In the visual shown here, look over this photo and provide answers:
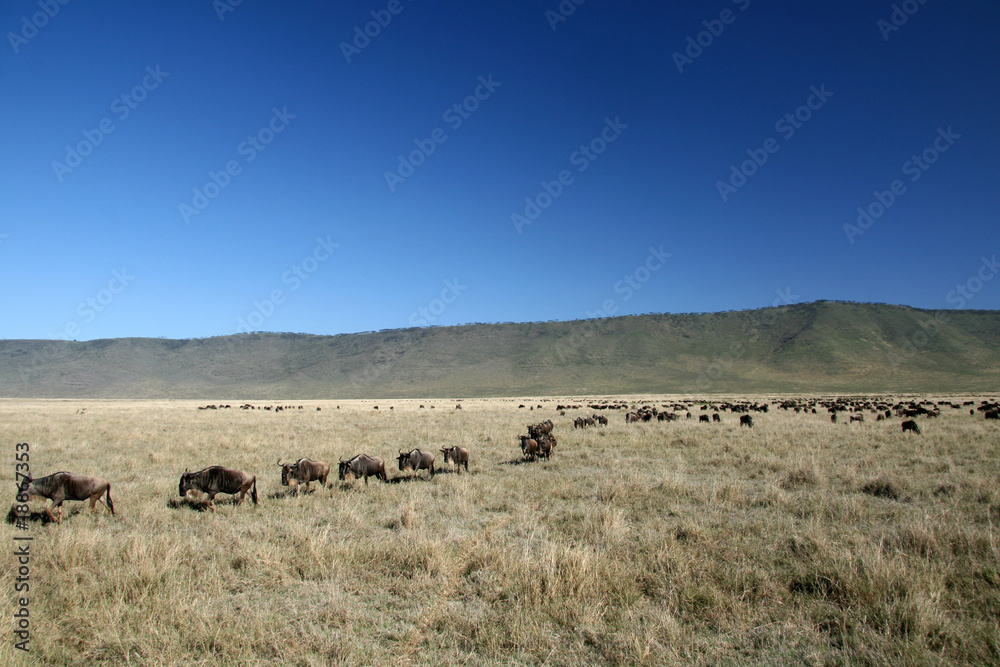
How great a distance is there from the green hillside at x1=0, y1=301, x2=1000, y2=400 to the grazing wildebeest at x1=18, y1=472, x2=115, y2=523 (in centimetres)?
8917

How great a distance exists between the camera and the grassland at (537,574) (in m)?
4.33

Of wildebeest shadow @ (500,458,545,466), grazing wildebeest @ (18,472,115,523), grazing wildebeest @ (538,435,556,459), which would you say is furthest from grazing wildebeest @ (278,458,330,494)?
grazing wildebeest @ (538,435,556,459)

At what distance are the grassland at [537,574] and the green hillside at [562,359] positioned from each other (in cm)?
8679

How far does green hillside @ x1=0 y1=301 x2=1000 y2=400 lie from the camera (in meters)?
105

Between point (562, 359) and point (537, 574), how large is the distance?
126m

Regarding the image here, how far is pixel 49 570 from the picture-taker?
6.03m

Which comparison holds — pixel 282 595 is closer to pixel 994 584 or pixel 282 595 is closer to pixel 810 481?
pixel 994 584

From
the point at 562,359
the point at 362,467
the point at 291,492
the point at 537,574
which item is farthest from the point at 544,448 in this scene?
the point at 562,359

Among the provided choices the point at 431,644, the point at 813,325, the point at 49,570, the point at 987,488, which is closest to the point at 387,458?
the point at 49,570

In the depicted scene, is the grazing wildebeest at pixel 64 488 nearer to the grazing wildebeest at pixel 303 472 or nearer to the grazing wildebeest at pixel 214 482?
the grazing wildebeest at pixel 214 482

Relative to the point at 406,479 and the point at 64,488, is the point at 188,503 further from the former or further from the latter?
the point at 406,479

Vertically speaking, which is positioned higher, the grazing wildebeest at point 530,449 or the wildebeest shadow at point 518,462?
the grazing wildebeest at point 530,449

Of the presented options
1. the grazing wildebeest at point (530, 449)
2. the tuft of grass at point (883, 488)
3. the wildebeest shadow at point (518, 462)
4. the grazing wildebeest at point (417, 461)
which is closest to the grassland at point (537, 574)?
the tuft of grass at point (883, 488)

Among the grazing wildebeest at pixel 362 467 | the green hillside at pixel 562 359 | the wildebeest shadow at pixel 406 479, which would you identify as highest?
the green hillside at pixel 562 359
